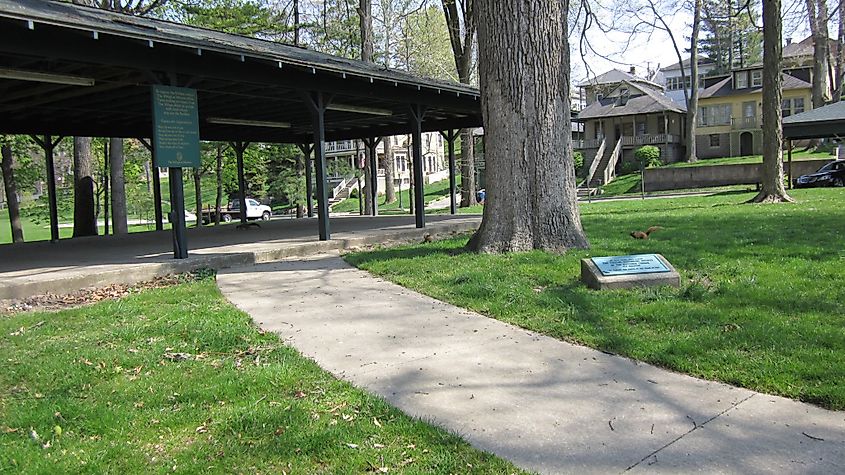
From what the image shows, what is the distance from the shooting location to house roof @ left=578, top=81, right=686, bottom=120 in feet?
162

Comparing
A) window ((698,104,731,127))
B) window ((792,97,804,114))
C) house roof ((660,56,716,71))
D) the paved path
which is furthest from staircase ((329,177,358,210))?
the paved path

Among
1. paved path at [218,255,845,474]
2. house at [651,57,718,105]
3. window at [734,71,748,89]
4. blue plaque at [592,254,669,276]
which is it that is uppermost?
house at [651,57,718,105]

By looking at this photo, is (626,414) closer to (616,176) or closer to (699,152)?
(616,176)

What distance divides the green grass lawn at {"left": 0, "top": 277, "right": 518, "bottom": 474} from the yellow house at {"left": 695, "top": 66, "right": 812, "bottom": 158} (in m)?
51.4

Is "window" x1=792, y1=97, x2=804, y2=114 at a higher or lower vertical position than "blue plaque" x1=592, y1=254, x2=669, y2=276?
higher

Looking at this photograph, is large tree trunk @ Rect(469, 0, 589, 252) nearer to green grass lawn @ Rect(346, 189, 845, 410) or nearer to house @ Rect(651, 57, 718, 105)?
green grass lawn @ Rect(346, 189, 845, 410)

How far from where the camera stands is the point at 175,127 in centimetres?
973

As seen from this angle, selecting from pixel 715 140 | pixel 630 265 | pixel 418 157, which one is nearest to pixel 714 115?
pixel 715 140

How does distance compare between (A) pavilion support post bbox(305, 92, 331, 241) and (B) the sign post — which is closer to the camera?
(B) the sign post

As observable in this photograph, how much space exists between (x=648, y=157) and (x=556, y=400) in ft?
150

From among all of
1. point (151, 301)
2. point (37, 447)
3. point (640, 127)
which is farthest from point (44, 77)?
point (640, 127)

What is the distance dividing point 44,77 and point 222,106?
5.28 metres

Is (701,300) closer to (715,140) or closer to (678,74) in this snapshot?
(715,140)

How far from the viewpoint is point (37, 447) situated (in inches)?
131
